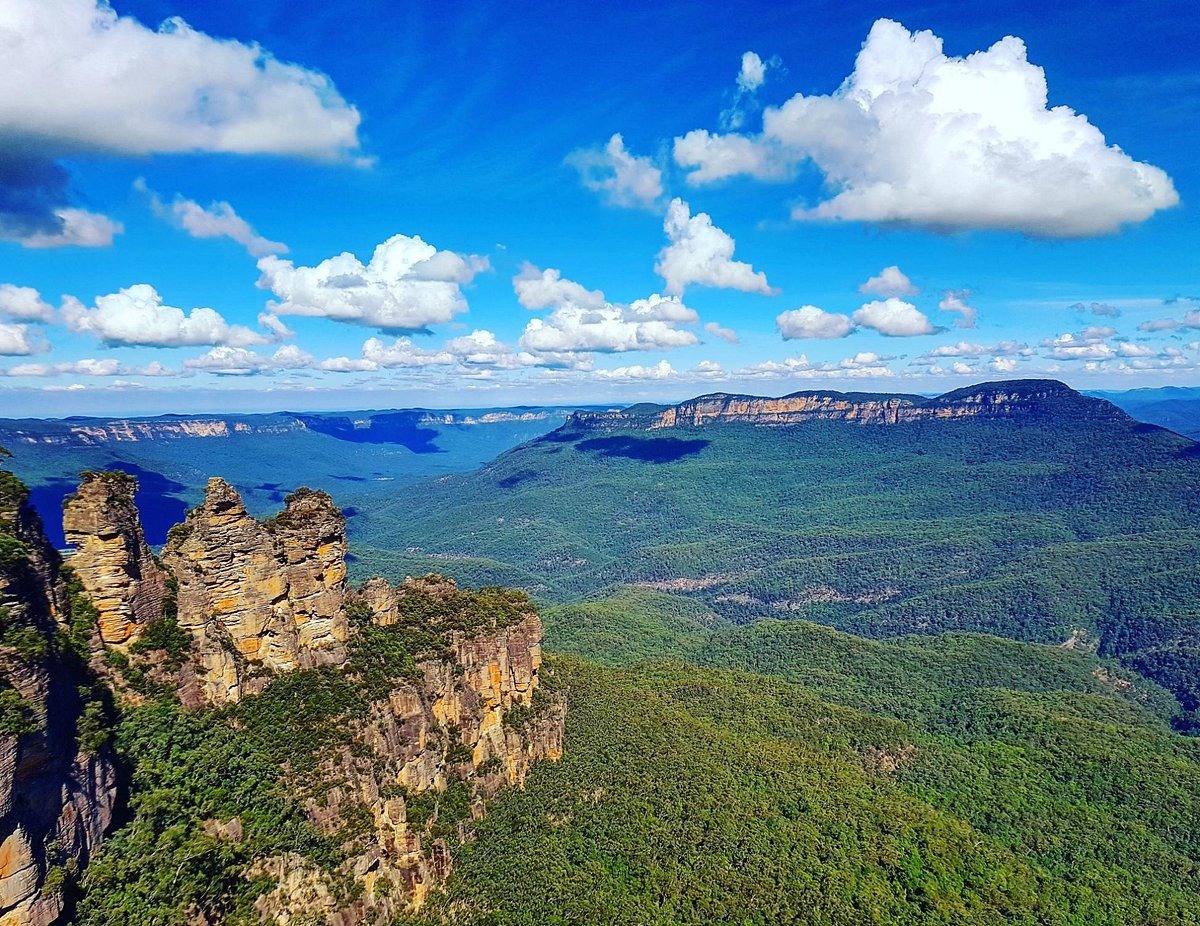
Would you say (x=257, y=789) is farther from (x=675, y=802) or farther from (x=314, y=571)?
(x=675, y=802)

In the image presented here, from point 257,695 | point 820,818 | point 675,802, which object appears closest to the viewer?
point 257,695

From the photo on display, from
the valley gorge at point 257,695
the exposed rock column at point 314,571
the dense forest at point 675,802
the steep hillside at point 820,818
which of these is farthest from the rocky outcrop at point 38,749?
the steep hillside at point 820,818

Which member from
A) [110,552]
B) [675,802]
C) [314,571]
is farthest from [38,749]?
[675,802]

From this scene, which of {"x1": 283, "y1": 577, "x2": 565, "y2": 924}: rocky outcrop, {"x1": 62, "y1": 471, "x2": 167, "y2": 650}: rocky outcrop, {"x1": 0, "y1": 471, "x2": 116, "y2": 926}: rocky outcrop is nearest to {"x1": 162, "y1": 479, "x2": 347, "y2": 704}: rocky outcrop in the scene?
{"x1": 62, "y1": 471, "x2": 167, "y2": 650}: rocky outcrop

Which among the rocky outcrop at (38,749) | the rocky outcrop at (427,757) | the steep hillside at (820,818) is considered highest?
the rocky outcrop at (38,749)

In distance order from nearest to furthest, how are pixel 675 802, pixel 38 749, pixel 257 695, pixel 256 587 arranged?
pixel 38 749 → pixel 257 695 → pixel 256 587 → pixel 675 802

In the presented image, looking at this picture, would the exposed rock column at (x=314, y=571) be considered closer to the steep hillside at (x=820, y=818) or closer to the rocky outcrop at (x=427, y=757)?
the rocky outcrop at (x=427, y=757)

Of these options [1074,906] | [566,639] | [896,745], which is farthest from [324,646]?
[566,639]
